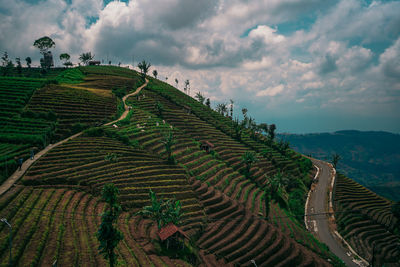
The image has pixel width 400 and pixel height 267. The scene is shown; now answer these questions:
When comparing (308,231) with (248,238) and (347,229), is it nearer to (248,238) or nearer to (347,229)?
(347,229)

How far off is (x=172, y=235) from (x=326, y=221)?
4578cm

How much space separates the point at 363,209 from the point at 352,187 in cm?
1470

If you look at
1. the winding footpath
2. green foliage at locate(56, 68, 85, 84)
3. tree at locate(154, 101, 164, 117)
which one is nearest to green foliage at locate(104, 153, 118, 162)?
tree at locate(154, 101, 164, 117)

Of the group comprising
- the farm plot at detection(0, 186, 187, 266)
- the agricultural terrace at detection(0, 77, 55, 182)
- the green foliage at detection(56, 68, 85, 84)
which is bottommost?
the farm plot at detection(0, 186, 187, 266)

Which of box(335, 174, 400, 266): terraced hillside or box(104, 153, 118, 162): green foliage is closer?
box(104, 153, 118, 162): green foliage

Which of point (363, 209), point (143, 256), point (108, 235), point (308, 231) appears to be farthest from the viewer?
point (363, 209)

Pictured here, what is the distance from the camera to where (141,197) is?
133 ft

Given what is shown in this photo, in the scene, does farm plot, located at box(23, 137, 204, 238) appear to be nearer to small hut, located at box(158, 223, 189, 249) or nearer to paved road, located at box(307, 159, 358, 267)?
small hut, located at box(158, 223, 189, 249)

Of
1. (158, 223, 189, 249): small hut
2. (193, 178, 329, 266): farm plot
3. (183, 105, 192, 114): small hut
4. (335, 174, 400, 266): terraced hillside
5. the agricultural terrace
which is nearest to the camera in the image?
(158, 223, 189, 249): small hut

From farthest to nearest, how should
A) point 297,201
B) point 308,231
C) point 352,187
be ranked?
point 352,187 < point 297,201 < point 308,231

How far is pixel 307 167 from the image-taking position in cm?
8875

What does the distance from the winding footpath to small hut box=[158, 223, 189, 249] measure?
1381 inches

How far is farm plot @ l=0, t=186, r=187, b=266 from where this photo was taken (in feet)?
75.6

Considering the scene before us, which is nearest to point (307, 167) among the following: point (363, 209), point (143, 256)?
point (363, 209)
